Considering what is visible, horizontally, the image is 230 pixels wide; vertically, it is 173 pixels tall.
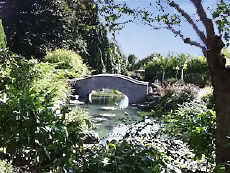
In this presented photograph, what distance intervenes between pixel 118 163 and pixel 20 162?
160 cm

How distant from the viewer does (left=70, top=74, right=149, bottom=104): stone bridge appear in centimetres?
1695

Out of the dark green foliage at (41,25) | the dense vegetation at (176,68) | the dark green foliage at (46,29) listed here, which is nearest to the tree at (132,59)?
the dense vegetation at (176,68)

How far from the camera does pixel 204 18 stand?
3275 mm

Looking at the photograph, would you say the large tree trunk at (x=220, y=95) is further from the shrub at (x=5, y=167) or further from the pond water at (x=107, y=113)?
the pond water at (x=107, y=113)

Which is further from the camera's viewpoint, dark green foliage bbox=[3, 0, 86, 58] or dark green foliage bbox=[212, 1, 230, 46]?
dark green foliage bbox=[3, 0, 86, 58]

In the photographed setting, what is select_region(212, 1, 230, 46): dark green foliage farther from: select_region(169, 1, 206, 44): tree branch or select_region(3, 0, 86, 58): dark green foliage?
select_region(3, 0, 86, 58): dark green foliage

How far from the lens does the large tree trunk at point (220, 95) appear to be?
3.17 meters

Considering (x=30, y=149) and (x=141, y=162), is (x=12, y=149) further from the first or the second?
(x=141, y=162)

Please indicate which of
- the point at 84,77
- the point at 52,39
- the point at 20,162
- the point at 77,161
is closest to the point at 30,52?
the point at 52,39

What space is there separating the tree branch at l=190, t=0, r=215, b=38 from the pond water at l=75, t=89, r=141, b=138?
5.18m

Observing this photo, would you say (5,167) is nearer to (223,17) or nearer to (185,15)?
(185,15)

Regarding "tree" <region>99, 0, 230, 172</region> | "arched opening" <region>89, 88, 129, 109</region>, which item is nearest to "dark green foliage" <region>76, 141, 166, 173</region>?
"tree" <region>99, 0, 230, 172</region>

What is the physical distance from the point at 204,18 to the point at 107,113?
10287mm

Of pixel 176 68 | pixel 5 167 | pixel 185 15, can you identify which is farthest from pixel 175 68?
pixel 185 15
